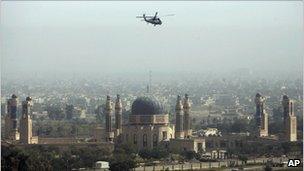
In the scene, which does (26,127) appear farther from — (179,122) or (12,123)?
(179,122)

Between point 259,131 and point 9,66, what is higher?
point 9,66

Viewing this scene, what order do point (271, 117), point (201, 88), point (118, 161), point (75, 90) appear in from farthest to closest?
point (75, 90) → point (201, 88) → point (271, 117) → point (118, 161)

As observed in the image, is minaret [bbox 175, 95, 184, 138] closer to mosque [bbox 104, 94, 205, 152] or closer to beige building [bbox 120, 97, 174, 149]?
mosque [bbox 104, 94, 205, 152]

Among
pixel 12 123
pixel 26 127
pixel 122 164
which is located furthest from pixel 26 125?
pixel 122 164

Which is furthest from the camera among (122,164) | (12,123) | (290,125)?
(12,123)

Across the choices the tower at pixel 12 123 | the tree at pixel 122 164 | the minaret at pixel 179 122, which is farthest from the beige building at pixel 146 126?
the tree at pixel 122 164

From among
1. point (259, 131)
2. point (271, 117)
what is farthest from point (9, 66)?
point (259, 131)

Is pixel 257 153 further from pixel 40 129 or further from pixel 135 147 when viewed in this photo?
pixel 40 129

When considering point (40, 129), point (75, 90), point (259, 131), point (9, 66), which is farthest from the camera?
point (75, 90)

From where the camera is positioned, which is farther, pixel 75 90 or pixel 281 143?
pixel 75 90

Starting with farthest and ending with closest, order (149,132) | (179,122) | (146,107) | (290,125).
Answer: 1. (179,122)
2. (290,125)
3. (146,107)
4. (149,132)

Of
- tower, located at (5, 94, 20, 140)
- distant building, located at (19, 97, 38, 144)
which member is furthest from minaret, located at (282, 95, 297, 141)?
tower, located at (5, 94, 20, 140)
